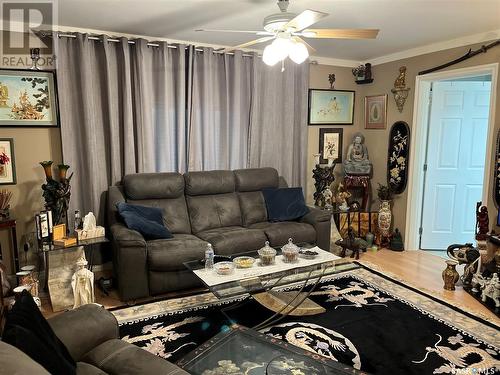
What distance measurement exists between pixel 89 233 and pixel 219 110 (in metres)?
2.03

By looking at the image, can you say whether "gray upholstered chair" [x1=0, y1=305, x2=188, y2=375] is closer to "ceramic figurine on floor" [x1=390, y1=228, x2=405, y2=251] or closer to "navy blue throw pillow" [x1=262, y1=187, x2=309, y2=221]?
"navy blue throw pillow" [x1=262, y1=187, x2=309, y2=221]

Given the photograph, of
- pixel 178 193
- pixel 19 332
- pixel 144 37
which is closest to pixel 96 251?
pixel 178 193

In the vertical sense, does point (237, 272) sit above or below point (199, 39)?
below

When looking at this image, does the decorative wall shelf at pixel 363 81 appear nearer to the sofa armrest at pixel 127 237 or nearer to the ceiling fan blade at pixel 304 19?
the ceiling fan blade at pixel 304 19

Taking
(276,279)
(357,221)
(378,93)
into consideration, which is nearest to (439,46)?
(378,93)

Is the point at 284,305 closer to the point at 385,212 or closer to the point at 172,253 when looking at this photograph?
the point at 172,253

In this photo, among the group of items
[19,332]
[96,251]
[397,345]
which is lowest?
[397,345]

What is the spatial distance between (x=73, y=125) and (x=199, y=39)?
1623 millimetres

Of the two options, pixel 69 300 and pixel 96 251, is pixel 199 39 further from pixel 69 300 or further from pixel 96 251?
pixel 69 300

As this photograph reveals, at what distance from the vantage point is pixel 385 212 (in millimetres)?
4867

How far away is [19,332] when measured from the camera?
52.4 inches

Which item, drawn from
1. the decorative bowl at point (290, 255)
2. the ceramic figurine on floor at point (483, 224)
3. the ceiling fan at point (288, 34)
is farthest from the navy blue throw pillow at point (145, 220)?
the ceramic figurine on floor at point (483, 224)

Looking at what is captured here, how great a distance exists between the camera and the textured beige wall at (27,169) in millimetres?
3619

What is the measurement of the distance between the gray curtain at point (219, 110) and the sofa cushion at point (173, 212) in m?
0.54
